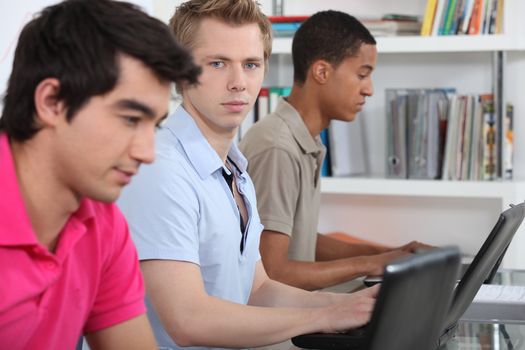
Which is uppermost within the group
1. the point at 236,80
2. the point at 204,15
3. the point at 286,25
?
the point at 286,25

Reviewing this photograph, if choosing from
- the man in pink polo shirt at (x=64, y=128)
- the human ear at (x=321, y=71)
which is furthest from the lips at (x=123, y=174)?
the human ear at (x=321, y=71)

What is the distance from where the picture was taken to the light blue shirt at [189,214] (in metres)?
1.58

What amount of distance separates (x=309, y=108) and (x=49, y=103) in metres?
1.53

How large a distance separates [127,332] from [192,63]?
0.43 m

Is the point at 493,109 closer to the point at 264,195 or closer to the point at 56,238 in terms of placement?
the point at 264,195

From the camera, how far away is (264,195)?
231 cm

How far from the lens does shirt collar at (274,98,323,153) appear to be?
2.44 meters

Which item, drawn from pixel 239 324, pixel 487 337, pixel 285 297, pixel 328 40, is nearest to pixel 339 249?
pixel 328 40

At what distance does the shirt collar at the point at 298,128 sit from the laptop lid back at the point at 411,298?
1.28m

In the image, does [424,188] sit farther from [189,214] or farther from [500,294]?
[189,214]

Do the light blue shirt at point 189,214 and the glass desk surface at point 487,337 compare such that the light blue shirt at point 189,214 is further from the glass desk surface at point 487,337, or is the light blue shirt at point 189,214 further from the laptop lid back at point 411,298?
the laptop lid back at point 411,298

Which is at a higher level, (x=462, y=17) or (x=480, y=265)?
(x=462, y=17)

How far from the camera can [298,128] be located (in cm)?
247

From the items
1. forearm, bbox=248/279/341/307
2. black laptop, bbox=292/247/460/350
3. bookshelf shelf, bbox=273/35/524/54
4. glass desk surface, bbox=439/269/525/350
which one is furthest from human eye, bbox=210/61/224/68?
bookshelf shelf, bbox=273/35/524/54
